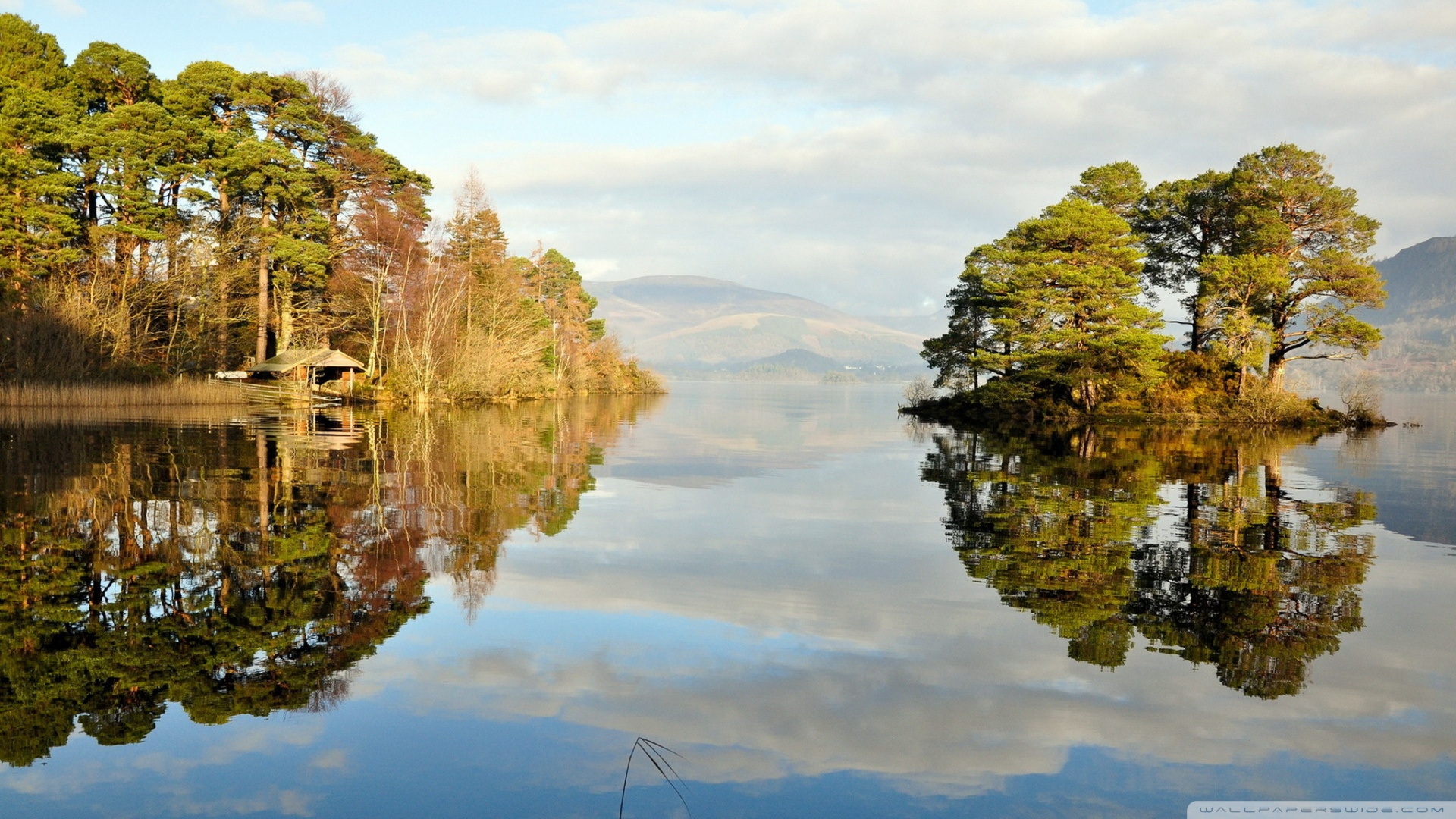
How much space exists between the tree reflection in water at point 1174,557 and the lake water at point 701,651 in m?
0.06

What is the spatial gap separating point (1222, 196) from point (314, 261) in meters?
41.1

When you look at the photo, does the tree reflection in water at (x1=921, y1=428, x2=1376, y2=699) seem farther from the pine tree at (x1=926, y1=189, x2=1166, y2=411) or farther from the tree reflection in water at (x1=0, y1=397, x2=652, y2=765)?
the pine tree at (x1=926, y1=189, x2=1166, y2=411)

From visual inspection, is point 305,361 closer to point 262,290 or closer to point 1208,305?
point 262,290

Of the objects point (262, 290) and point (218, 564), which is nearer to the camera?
point (218, 564)

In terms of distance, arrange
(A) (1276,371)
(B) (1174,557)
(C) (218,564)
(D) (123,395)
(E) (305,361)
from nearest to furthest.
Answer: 1. (C) (218,564)
2. (B) (1174,557)
3. (D) (123,395)
4. (A) (1276,371)
5. (E) (305,361)

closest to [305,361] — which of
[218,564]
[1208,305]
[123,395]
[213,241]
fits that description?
[213,241]

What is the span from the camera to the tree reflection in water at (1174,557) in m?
6.81

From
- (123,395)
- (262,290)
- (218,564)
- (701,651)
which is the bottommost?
(701,651)

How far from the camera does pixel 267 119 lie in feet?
143

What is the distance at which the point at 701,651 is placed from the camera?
21.0ft

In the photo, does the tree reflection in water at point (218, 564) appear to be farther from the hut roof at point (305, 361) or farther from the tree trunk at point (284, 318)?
the tree trunk at point (284, 318)

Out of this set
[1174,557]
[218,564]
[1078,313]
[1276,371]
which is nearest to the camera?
[218,564]

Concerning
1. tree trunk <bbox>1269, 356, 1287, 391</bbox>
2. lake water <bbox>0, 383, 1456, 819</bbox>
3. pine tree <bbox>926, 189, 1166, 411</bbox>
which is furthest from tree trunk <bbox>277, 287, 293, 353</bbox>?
tree trunk <bbox>1269, 356, 1287, 391</bbox>

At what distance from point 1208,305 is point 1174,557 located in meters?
34.8
